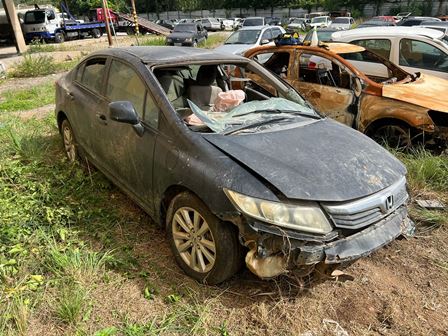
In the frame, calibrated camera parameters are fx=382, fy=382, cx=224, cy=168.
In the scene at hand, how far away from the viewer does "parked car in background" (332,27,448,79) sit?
681 cm

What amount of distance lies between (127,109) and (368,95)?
3519mm

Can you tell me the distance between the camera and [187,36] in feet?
70.3

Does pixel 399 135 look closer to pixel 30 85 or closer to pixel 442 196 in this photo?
pixel 442 196

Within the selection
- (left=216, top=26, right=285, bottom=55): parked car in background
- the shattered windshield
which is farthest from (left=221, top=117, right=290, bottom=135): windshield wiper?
(left=216, top=26, right=285, bottom=55): parked car in background

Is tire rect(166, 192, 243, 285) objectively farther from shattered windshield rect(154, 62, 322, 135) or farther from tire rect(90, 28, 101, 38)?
tire rect(90, 28, 101, 38)

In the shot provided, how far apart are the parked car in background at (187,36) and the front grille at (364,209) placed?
1974 centimetres

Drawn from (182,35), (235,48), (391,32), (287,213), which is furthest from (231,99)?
(182,35)

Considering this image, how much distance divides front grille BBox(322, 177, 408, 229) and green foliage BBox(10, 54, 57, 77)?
41.7 ft

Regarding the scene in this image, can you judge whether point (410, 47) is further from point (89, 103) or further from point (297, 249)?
point (297, 249)

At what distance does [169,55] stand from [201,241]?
1771mm

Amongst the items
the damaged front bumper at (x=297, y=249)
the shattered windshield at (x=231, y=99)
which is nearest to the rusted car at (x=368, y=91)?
the shattered windshield at (x=231, y=99)

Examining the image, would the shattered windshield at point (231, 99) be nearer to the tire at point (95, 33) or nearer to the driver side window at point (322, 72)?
the driver side window at point (322, 72)

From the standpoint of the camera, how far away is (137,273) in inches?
116

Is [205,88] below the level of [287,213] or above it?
above
